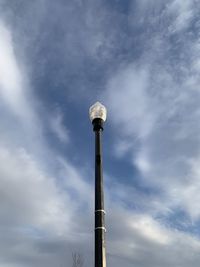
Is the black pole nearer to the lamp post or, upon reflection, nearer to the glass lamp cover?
the lamp post

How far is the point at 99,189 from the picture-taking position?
33.0ft

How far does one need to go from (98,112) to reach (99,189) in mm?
2286

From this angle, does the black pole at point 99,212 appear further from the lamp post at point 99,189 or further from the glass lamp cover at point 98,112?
the glass lamp cover at point 98,112

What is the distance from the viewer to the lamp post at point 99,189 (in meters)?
9.42

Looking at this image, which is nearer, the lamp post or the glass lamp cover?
the lamp post

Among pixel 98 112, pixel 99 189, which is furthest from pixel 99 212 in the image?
pixel 98 112

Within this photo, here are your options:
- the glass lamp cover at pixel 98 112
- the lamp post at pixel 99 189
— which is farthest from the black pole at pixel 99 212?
the glass lamp cover at pixel 98 112

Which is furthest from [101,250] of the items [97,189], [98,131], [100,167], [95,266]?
[98,131]

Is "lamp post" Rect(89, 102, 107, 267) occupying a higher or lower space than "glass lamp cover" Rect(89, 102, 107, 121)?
lower

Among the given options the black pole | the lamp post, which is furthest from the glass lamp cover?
the black pole

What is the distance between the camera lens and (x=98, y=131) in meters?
11.1

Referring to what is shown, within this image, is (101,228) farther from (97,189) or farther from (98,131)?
(98,131)

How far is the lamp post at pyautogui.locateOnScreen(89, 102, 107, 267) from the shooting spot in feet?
30.9

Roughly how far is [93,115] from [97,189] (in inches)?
88.8
